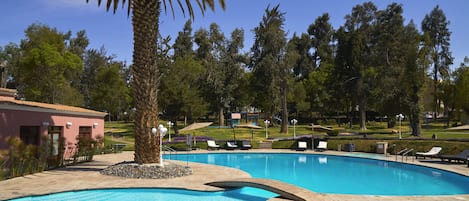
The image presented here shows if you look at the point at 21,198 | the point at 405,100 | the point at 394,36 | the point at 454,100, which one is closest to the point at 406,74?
the point at 405,100

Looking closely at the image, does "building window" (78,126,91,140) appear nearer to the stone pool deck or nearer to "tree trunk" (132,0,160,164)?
the stone pool deck

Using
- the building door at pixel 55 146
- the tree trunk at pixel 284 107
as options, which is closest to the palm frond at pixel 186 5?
the building door at pixel 55 146

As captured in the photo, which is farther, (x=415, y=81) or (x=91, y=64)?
(x=91, y=64)

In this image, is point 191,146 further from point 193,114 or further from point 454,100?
point 454,100

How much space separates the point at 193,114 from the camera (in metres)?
43.7

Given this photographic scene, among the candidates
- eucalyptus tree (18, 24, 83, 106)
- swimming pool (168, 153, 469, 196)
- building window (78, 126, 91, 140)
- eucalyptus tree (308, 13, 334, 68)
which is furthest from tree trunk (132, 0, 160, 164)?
eucalyptus tree (308, 13, 334, 68)

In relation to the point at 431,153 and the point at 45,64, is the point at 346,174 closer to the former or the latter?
the point at 431,153

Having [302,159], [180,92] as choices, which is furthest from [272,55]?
[302,159]

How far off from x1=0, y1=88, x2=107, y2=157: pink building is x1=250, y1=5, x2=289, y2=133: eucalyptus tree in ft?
80.5

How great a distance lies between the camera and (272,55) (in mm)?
45188

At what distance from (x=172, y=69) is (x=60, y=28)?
15.4m

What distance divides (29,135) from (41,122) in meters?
1.01

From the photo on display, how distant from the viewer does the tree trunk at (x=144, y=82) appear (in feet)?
51.2

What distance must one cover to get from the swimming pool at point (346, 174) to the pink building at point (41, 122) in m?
7.08
